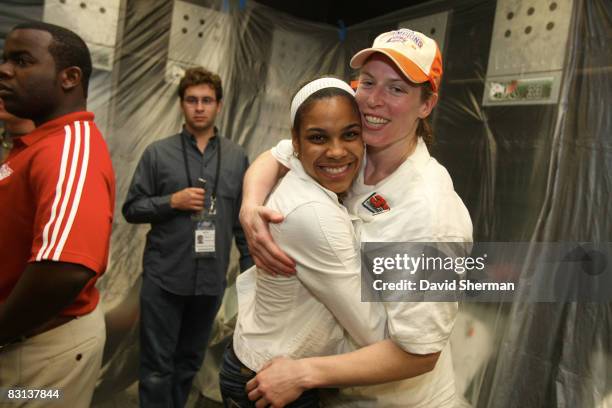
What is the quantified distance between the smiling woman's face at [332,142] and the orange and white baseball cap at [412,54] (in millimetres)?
154

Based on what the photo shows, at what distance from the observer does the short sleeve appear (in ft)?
3.92

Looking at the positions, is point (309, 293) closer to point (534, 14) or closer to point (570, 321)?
point (570, 321)

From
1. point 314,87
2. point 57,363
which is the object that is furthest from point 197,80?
point 57,363

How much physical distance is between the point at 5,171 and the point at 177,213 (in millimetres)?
1280

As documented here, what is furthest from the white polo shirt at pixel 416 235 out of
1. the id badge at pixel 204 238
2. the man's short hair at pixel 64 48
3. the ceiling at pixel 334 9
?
the ceiling at pixel 334 9

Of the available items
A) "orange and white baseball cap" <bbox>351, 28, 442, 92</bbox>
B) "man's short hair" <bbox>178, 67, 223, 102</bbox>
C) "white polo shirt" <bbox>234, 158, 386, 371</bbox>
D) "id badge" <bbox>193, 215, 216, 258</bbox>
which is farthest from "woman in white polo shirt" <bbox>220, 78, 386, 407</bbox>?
"man's short hair" <bbox>178, 67, 223, 102</bbox>

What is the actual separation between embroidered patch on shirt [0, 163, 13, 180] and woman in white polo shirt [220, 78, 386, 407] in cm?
72

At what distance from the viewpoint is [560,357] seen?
2141mm

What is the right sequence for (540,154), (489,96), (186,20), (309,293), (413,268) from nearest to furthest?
1. (413,268)
2. (309,293)
3. (540,154)
4. (489,96)
5. (186,20)

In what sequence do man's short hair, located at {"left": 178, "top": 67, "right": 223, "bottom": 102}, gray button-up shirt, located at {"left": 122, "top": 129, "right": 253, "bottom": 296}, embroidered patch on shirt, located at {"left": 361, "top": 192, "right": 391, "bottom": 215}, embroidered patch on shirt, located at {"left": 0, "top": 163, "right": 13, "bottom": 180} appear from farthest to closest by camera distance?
1. man's short hair, located at {"left": 178, "top": 67, "right": 223, "bottom": 102}
2. gray button-up shirt, located at {"left": 122, "top": 129, "right": 253, "bottom": 296}
3. embroidered patch on shirt, located at {"left": 0, "top": 163, "right": 13, "bottom": 180}
4. embroidered patch on shirt, located at {"left": 361, "top": 192, "right": 391, "bottom": 215}

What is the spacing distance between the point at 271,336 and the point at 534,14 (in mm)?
2101

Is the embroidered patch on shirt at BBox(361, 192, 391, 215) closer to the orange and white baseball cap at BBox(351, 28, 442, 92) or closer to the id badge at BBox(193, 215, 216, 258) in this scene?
the orange and white baseball cap at BBox(351, 28, 442, 92)

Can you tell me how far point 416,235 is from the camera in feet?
3.50

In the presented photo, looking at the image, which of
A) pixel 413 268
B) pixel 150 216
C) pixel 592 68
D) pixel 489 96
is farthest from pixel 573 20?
pixel 150 216
